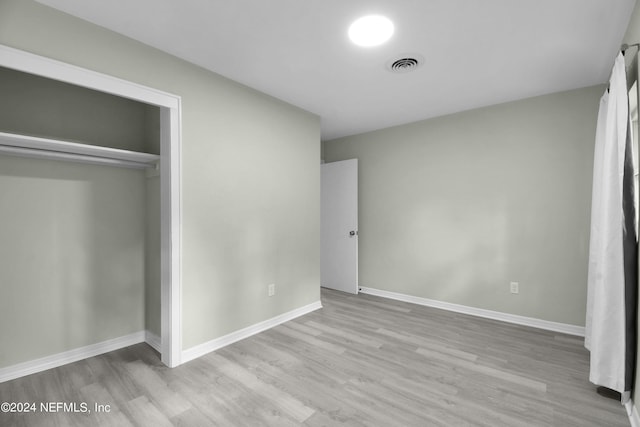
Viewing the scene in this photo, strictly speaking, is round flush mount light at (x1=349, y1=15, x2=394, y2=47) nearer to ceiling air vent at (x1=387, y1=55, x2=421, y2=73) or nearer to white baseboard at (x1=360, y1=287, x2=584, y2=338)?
ceiling air vent at (x1=387, y1=55, x2=421, y2=73)

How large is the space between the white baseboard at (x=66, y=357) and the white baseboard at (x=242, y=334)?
0.73 metres

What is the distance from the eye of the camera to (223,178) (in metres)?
2.70

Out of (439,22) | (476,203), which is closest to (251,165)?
(439,22)

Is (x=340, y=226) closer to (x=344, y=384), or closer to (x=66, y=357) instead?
(x=344, y=384)

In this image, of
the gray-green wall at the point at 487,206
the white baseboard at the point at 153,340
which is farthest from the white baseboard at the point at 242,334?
the gray-green wall at the point at 487,206

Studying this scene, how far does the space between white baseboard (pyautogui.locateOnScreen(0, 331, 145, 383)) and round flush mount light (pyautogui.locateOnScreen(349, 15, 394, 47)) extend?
123 inches

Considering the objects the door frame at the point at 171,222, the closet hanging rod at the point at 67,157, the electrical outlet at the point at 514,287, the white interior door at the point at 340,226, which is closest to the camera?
the closet hanging rod at the point at 67,157

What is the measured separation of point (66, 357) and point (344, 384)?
2180 millimetres

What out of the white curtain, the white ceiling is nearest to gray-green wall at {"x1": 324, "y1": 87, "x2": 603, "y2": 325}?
the white ceiling

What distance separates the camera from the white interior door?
4445mm

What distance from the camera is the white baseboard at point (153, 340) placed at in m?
2.66

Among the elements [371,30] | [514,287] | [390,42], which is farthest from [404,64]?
[514,287]

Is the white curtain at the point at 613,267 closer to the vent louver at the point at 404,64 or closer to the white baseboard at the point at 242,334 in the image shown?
the vent louver at the point at 404,64

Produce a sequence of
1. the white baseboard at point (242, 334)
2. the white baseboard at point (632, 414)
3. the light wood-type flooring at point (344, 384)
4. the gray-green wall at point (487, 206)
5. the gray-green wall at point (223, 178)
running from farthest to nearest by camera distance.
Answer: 1. the gray-green wall at point (487, 206)
2. the white baseboard at point (242, 334)
3. the gray-green wall at point (223, 178)
4. the light wood-type flooring at point (344, 384)
5. the white baseboard at point (632, 414)
